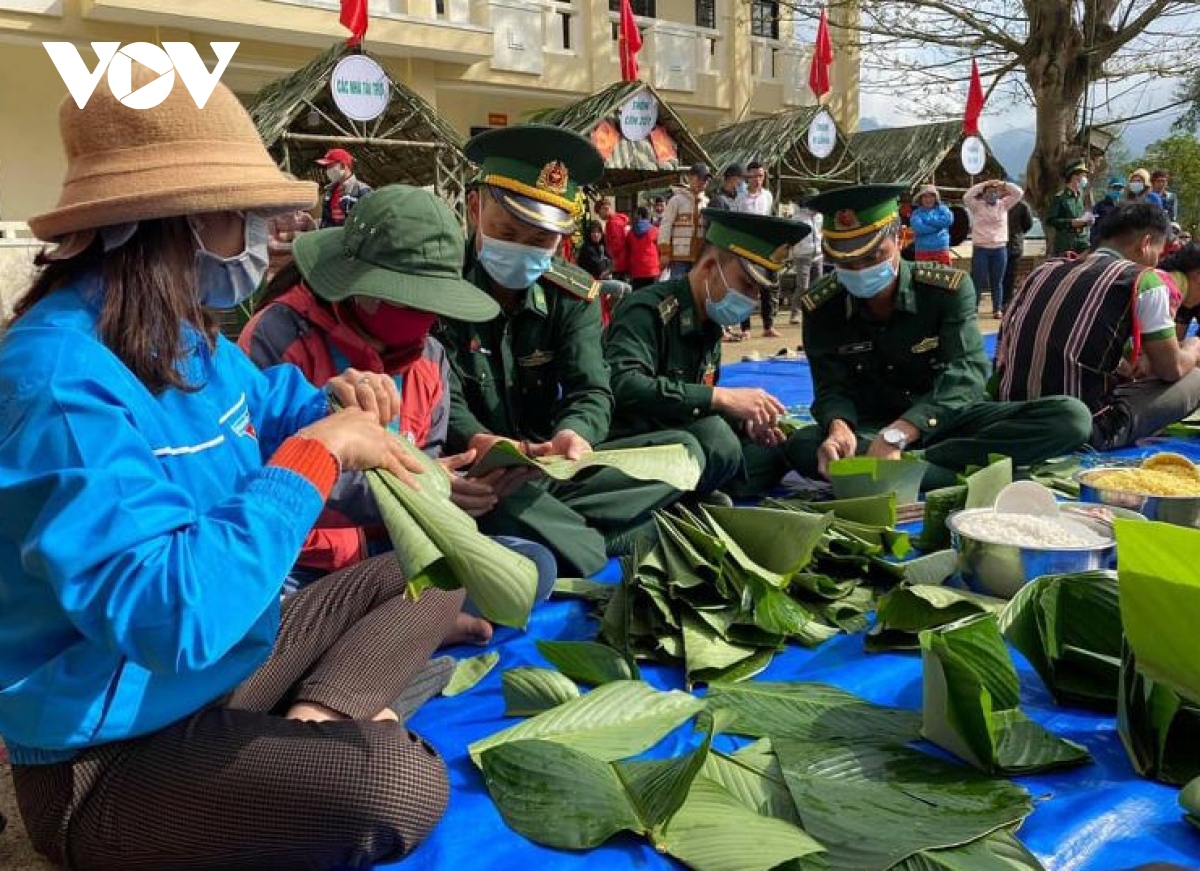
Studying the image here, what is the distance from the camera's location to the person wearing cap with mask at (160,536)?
3.54ft

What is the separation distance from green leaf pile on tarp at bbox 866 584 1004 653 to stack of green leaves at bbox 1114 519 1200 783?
42 cm

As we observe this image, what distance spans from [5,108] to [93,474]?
39.9 ft

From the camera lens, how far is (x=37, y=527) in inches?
41.7

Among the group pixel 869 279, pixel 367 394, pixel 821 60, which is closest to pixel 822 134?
pixel 821 60

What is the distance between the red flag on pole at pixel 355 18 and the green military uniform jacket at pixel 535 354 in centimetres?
722

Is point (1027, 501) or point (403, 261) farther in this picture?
point (1027, 501)

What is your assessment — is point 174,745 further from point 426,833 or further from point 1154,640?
Result: point 1154,640

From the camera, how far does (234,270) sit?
1.34 m

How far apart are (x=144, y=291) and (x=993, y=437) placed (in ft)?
9.30

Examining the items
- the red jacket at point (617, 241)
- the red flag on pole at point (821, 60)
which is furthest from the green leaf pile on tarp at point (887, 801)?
the red flag on pole at point (821, 60)

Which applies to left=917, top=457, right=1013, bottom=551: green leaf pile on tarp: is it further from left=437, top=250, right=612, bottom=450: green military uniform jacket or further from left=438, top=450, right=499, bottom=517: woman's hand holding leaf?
left=438, top=450, right=499, bottom=517: woman's hand holding leaf

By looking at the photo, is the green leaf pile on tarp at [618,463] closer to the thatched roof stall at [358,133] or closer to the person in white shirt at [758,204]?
the person in white shirt at [758,204]

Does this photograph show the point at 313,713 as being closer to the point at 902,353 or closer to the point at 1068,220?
the point at 902,353

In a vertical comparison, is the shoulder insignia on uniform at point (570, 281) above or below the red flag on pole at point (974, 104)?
below
